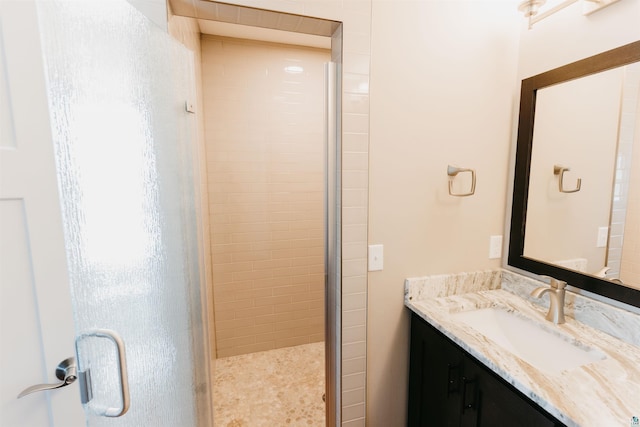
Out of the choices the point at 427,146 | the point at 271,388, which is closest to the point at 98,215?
the point at 427,146

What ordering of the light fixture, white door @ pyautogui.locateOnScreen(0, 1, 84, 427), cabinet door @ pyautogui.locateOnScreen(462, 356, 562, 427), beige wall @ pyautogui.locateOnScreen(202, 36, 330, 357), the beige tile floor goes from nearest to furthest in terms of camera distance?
white door @ pyautogui.locateOnScreen(0, 1, 84, 427) < cabinet door @ pyautogui.locateOnScreen(462, 356, 562, 427) < the light fixture < the beige tile floor < beige wall @ pyautogui.locateOnScreen(202, 36, 330, 357)

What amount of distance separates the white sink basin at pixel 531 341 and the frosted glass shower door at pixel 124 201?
1.21 metres

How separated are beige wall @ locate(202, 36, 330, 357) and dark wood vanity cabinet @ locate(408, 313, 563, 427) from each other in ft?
4.22

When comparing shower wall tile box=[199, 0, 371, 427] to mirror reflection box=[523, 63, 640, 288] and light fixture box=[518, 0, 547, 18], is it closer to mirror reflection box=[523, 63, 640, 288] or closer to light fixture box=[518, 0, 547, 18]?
light fixture box=[518, 0, 547, 18]

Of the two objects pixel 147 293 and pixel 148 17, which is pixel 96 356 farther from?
pixel 148 17

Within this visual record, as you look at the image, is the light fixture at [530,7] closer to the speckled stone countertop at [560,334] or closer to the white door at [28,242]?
the speckled stone countertop at [560,334]

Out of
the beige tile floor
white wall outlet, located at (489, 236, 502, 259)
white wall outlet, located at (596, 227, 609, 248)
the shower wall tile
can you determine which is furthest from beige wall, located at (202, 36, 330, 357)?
white wall outlet, located at (596, 227, 609, 248)

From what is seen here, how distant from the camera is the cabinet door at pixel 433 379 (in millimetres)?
1140

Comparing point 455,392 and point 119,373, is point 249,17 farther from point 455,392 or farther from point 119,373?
point 455,392

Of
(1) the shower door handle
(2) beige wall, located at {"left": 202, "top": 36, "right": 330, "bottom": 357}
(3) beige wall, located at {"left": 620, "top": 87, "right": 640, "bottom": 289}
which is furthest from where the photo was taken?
(2) beige wall, located at {"left": 202, "top": 36, "right": 330, "bottom": 357}

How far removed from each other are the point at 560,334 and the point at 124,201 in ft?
5.30

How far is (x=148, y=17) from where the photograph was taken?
101 centimetres

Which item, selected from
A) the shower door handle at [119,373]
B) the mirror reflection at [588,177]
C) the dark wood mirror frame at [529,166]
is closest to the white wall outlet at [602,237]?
the mirror reflection at [588,177]

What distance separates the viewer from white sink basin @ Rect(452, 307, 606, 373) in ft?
3.47
